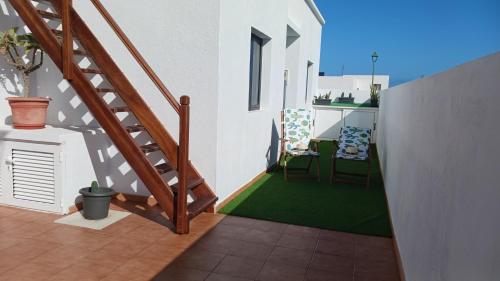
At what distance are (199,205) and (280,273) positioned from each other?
1.36 meters

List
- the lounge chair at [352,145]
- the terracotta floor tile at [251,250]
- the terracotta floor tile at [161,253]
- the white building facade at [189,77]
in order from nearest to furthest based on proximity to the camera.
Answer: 1. the terracotta floor tile at [161,253]
2. the terracotta floor tile at [251,250]
3. the white building facade at [189,77]
4. the lounge chair at [352,145]

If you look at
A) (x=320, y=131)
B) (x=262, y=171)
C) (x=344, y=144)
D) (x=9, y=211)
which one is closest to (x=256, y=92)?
(x=262, y=171)

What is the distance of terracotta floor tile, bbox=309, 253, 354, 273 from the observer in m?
3.40

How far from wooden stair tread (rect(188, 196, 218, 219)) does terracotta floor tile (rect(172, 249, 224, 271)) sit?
535 millimetres

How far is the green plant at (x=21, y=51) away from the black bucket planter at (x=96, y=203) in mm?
1610

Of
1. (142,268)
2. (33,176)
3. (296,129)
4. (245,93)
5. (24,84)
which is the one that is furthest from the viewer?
(296,129)

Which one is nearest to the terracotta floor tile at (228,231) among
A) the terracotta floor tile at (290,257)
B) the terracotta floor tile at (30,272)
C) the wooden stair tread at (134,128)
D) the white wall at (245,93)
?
the terracotta floor tile at (290,257)

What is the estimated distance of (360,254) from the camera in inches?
146

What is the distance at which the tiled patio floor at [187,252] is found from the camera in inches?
126

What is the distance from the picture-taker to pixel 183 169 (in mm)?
3988

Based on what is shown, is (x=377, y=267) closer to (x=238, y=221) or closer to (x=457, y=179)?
(x=238, y=221)

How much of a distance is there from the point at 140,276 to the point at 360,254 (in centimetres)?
198

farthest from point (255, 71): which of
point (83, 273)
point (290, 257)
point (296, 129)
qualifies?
point (83, 273)

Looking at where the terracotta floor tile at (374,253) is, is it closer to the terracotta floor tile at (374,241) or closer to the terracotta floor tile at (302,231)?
the terracotta floor tile at (374,241)
